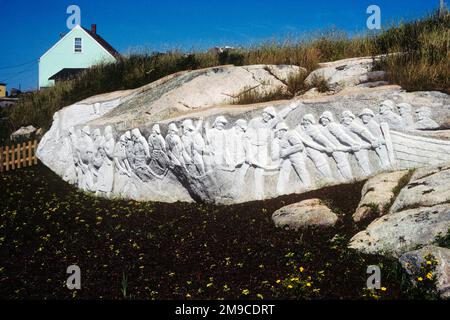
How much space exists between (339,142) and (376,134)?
62 cm

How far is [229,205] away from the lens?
8.71 metres

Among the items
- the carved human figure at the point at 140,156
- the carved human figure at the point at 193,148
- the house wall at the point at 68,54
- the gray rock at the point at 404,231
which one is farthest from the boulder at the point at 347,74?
the house wall at the point at 68,54

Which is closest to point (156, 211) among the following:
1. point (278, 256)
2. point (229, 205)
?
point (229, 205)

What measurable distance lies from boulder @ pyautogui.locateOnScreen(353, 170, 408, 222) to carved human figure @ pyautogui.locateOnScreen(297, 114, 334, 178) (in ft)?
2.73

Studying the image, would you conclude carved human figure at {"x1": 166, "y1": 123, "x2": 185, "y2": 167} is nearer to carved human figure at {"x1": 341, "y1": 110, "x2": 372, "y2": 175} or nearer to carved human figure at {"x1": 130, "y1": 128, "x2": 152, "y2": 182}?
carved human figure at {"x1": 130, "y1": 128, "x2": 152, "y2": 182}

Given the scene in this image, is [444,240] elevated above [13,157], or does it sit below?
below

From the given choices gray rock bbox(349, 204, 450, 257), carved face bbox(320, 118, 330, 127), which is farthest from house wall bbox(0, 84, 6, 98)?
gray rock bbox(349, 204, 450, 257)

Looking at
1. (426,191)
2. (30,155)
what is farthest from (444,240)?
(30,155)

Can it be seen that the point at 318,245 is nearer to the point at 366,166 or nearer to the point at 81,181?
the point at 366,166

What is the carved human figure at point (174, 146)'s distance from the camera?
30.5 ft

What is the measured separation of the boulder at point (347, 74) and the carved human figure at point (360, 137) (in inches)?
45.5

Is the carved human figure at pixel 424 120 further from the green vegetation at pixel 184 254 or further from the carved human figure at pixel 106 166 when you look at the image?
the carved human figure at pixel 106 166

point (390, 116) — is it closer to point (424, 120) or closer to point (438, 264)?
point (424, 120)

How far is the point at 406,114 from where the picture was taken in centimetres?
803
